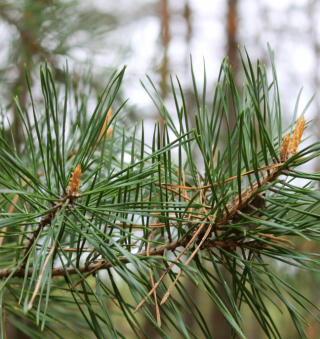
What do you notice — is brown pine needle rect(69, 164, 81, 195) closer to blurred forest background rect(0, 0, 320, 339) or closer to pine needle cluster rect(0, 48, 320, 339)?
pine needle cluster rect(0, 48, 320, 339)

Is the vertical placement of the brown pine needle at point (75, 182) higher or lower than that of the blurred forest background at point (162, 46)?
lower

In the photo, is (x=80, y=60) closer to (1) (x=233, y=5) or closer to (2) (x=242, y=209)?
(2) (x=242, y=209)

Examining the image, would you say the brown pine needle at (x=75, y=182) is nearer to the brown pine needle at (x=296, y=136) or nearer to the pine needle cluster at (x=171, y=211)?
the pine needle cluster at (x=171, y=211)

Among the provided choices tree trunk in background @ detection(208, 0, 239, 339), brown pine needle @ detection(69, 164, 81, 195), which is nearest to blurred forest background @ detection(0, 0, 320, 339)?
tree trunk in background @ detection(208, 0, 239, 339)

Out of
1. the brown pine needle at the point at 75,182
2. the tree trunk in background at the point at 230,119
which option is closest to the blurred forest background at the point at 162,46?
the tree trunk in background at the point at 230,119

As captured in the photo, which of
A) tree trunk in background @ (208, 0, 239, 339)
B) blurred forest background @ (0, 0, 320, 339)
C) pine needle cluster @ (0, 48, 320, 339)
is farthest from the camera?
tree trunk in background @ (208, 0, 239, 339)

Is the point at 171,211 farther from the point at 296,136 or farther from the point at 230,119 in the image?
the point at 230,119

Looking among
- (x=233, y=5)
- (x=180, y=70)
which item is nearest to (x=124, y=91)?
(x=180, y=70)

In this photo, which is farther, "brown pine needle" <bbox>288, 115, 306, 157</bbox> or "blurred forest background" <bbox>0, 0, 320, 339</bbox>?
"blurred forest background" <bbox>0, 0, 320, 339</bbox>

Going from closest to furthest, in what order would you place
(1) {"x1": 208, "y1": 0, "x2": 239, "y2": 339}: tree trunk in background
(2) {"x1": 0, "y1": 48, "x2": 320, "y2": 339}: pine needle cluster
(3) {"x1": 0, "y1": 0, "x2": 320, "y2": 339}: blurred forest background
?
1. (2) {"x1": 0, "y1": 48, "x2": 320, "y2": 339}: pine needle cluster
2. (3) {"x1": 0, "y1": 0, "x2": 320, "y2": 339}: blurred forest background
3. (1) {"x1": 208, "y1": 0, "x2": 239, "y2": 339}: tree trunk in background
